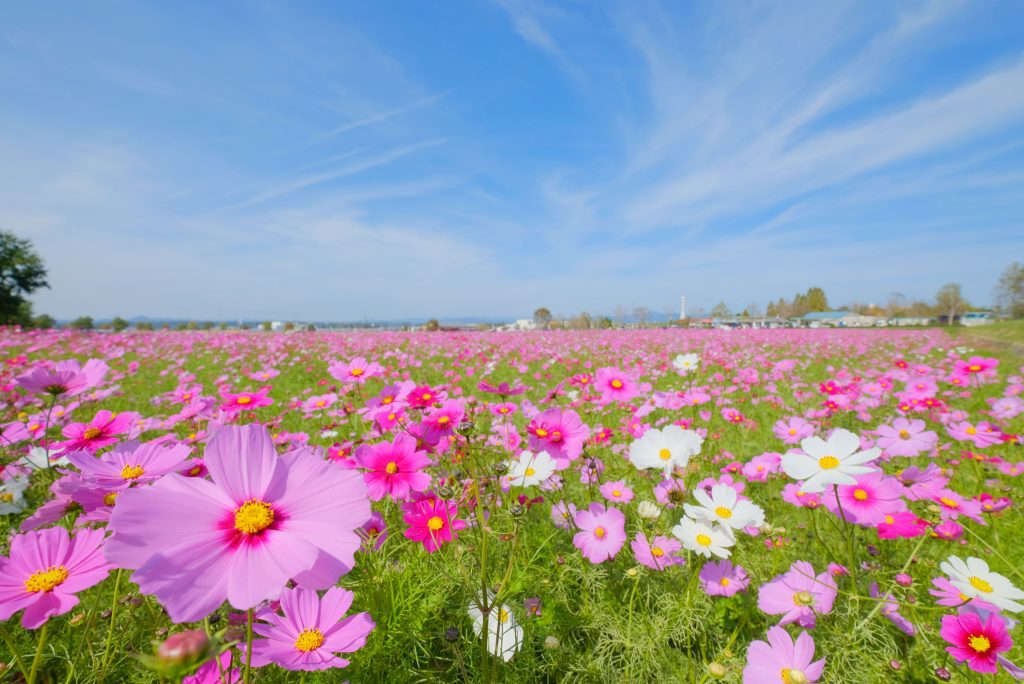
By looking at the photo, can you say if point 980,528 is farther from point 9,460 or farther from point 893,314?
point 893,314

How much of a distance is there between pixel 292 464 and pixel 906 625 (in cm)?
165

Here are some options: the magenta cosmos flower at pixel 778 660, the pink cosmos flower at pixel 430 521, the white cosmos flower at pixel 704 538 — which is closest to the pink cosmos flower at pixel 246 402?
the pink cosmos flower at pixel 430 521

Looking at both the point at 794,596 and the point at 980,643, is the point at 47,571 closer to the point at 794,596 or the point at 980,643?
the point at 794,596

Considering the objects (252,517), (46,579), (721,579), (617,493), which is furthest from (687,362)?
(46,579)

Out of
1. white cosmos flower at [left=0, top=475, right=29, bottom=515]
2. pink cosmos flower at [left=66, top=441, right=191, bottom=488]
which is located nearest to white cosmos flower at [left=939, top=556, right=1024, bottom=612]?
pink cosmos flower at [left=66, top=441, right=191, bottom=488]

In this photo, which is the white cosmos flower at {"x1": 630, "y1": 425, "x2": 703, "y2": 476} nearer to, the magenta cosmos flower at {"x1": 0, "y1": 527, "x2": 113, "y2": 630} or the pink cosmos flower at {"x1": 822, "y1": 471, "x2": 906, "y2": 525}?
the pink cosmos flower at {"x1": 822, "y1": 471, "x2": 906, "y2": 525}

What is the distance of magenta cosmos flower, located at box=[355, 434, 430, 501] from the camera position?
1.11m

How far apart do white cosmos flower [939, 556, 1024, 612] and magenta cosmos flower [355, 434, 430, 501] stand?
128 centimetres

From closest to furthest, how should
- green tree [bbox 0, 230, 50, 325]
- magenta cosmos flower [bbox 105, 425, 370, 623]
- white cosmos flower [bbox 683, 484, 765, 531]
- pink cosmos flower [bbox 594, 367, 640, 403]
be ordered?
magenta cosmos flower [bbox 105, 425, 370, 623] → white cosmos flower [bbox 683, 484, 765, 531] → pink cosmos flower [bbox 594, 367, 640, 403] → green tree [bbox 0, 230, 50, 325]

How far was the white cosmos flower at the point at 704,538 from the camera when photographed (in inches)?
40.4

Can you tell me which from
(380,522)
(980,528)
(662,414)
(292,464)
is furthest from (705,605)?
(662,414)

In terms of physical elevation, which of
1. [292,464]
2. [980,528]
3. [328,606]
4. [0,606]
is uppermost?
[292,464]

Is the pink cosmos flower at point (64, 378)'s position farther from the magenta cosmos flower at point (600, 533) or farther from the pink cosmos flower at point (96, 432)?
the magenta cosmos flower at point (600, 533)

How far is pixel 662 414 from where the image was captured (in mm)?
3869
